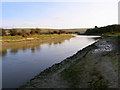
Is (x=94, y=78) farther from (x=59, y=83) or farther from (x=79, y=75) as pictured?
(x=59, y=83)

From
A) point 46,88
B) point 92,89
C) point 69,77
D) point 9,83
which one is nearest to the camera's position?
point 92,89

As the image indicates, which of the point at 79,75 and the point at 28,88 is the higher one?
the point at 79,75

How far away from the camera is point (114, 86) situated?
→ 5.48 meters

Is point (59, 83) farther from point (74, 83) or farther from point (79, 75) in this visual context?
point (79, 75)

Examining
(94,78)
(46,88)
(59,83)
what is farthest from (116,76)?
(46,88)

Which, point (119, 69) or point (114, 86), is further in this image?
point (119, 69)

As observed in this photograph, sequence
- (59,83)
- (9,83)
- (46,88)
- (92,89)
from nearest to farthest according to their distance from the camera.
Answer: (92,89) < (46,88) < (59,83) < (9,83)

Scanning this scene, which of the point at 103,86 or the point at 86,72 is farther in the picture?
the point at 86,72

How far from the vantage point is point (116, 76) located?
6.42 metres

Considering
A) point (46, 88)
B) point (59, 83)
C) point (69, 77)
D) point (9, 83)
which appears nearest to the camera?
point (46, 88)

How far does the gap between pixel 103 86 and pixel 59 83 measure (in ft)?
7.62

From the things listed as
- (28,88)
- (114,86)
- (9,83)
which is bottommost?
(9,83)

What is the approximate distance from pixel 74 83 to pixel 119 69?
11.0 ft

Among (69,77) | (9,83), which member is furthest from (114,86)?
(9,83)
